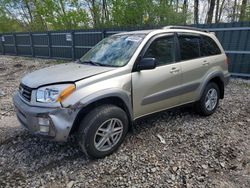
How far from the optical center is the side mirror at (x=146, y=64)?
314cm

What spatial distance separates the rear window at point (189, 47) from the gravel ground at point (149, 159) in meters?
1.22

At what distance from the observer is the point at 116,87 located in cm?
299

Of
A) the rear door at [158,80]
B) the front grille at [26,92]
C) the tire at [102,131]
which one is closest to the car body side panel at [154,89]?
the rear door at [158,80]

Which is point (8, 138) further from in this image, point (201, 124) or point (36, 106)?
point (201, 124)

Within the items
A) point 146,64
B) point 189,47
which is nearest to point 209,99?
point 189,47

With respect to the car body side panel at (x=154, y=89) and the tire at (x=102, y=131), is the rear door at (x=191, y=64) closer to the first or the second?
the car body side panel at (x=154, y=89)

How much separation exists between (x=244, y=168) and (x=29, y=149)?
299 centimetres

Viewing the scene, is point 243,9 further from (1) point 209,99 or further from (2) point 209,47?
(1) point 209,99

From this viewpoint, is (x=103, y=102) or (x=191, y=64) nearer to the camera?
(x=103, y=102)

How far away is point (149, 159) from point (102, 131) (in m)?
0.75

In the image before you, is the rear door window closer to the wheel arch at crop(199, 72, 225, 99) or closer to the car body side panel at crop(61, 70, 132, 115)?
the car body side panel at crop(61, 70, 132, 115)

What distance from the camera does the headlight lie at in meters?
2.71

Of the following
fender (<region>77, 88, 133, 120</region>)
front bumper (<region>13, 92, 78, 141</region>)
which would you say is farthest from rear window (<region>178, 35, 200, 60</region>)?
front bumper (<region>13, 92, 78, 141</region>)

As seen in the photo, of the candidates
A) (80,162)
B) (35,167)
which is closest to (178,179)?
(80,162)
